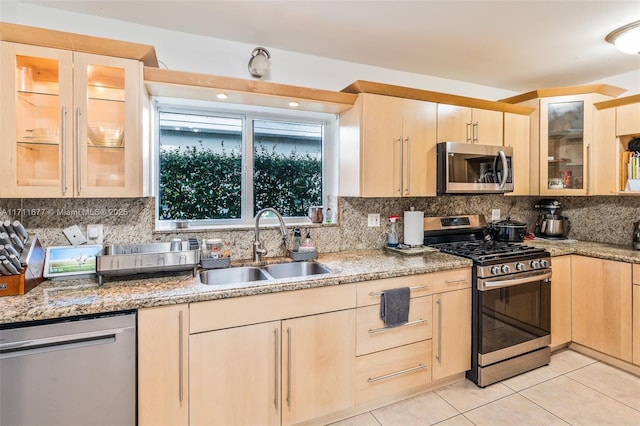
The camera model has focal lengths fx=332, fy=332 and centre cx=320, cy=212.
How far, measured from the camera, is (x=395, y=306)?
2.05 metres

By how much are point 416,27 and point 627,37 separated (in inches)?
55.0

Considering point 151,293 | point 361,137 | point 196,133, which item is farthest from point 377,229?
point 151,293

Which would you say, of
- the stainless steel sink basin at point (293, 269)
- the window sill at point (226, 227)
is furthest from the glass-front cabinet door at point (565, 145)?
the stainless steel sink basin at point (293, 269)

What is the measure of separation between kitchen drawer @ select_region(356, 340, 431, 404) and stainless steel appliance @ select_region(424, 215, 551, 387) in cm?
42

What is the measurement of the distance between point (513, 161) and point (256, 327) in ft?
8.47

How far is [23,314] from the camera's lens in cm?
136

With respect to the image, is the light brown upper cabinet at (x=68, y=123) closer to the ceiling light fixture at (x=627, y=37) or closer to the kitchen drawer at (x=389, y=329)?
the kitchen drawer at (x=389, y=329)

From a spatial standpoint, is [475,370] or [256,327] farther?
[475,370]

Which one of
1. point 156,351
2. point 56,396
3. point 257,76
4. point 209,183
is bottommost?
point 56,396

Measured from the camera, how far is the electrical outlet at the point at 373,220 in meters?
2.80

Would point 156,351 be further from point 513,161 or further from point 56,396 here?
point 513,161

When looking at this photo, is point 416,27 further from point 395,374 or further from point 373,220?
point 395,374

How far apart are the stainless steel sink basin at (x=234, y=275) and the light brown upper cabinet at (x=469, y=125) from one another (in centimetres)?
174

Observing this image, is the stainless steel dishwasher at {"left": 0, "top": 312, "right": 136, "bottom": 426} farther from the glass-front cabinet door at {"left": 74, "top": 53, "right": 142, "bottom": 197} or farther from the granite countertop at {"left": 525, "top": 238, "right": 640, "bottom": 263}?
the granite countertop at {"left": 525, "top": 238, "right": 640, "bottom": 263}
